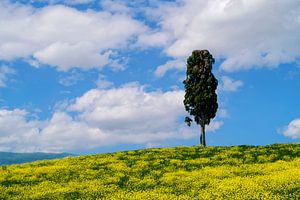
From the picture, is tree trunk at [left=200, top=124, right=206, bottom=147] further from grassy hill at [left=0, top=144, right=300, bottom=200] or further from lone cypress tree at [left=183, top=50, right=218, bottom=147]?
grassy hill at [left=0, top=144, right=300, bottom=200]

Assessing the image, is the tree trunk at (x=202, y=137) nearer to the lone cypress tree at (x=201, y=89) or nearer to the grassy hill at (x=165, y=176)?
the lone cypress tree at (x=201, y=89)

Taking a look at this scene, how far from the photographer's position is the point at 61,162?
49.1 meters

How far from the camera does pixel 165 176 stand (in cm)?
3797

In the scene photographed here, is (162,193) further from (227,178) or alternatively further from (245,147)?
(245,147)

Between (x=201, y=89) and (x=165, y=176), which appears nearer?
(x=165, y=176)

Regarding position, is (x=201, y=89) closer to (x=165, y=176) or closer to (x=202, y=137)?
(x=202, y=137)

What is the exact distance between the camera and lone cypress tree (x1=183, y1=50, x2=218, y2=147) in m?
69.1

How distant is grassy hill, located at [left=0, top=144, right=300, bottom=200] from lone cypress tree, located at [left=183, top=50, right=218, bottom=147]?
54.4 ft

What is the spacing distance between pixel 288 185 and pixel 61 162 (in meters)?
25.2

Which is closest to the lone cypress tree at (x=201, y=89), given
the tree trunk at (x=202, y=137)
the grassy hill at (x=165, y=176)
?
the tree trunk at (x=202, y=137)

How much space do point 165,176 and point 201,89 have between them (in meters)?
32.8

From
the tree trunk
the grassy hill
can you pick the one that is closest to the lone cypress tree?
the tree trunk

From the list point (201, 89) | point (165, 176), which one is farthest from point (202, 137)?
point (165, 176)

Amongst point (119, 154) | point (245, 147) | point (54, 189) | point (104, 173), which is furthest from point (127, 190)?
point (245, 147)
